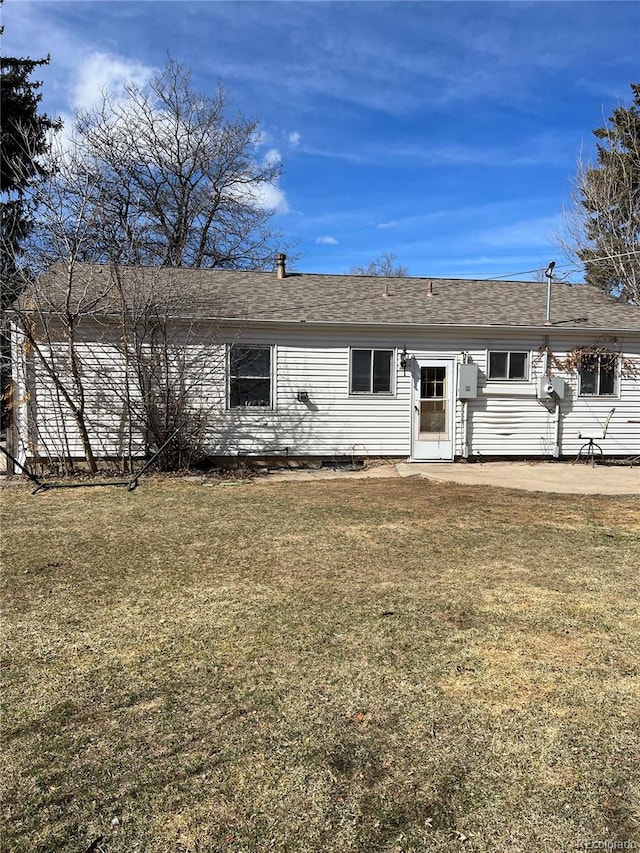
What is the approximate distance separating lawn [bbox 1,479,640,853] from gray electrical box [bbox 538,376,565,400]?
594 cm

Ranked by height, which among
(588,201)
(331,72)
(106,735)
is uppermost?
(588,201)

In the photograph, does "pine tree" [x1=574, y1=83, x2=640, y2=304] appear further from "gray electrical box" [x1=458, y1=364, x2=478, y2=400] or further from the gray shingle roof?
"gray electrical box" [x1=458, y1=364, x2=478, y2=400]

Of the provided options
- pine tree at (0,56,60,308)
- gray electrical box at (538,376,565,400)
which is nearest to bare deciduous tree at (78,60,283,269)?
pine tree at (0,56,60,308)

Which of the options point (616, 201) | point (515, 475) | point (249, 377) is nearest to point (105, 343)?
point (249, 377)

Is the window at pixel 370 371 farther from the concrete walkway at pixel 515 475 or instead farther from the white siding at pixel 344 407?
the concrete walkway at pixel 515 475

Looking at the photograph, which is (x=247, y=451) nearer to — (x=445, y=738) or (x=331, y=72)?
(x=331, y=72)

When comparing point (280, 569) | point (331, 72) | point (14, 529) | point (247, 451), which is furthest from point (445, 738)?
point (331, 72)

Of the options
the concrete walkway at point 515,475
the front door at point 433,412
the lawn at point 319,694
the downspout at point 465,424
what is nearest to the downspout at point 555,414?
the concrete walkway at point 515,475

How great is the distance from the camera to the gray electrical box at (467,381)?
1066 centimetres

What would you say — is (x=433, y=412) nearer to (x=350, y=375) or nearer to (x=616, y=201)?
(x=350, y=375)

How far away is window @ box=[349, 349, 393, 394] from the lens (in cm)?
1062

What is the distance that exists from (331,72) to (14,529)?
893 centimetres

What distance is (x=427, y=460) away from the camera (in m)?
11.0

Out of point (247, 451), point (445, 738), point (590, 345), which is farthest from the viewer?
point (590, 345)
